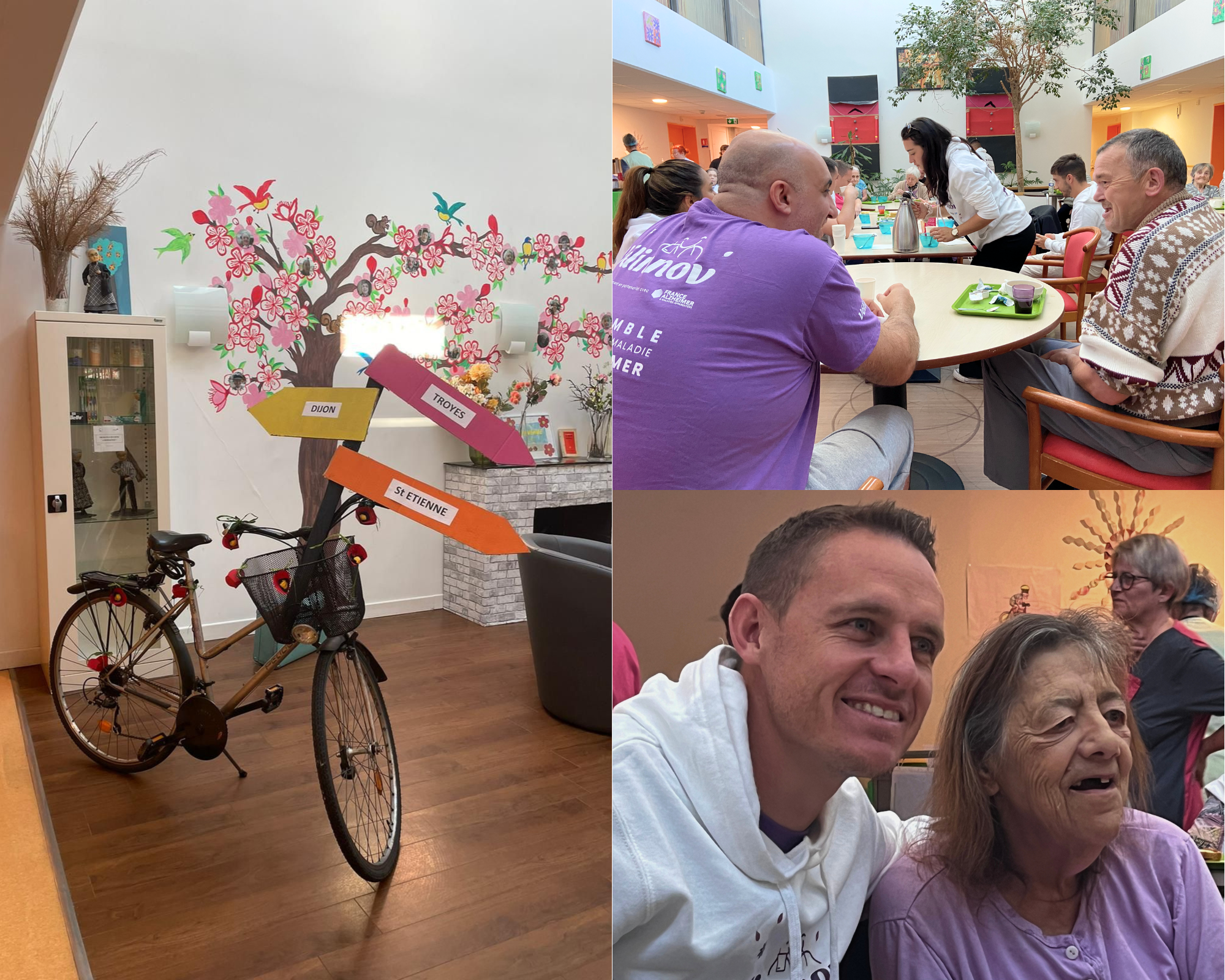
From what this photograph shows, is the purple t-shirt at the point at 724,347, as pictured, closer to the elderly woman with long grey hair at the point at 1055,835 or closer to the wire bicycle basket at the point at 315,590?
the elderly woman with long grey hair at the point at 1055,835

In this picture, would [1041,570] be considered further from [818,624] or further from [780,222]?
[780,222]

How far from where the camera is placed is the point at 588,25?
274 centimetres

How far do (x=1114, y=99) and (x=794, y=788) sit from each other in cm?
68

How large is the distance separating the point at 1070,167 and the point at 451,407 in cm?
143

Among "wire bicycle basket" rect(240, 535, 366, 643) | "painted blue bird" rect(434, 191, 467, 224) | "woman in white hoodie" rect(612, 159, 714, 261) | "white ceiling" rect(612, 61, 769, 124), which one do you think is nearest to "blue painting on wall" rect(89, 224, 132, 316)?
"painted blue bird" rect(434, 191, 467, 224)

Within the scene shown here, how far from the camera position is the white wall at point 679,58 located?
0.87 metres

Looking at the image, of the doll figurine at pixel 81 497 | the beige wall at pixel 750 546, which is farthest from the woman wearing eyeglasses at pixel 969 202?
the doll figurine at pixel 81 497

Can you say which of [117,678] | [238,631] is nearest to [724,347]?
[238,631]

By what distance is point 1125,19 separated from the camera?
81cm

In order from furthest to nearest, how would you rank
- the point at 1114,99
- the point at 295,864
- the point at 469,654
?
the point at 469,654 → the point at 295,864 → the point at 1114,99

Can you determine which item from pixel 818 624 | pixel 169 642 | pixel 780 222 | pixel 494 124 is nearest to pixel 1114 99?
pixel 780 222

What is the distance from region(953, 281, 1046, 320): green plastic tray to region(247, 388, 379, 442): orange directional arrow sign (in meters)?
1.34

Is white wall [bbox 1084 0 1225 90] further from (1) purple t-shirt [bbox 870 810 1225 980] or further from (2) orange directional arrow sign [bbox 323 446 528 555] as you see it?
(2) orange directional arrow sign [bbox 323 446 528 555]

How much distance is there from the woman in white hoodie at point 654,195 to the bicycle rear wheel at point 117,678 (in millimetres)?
2208
